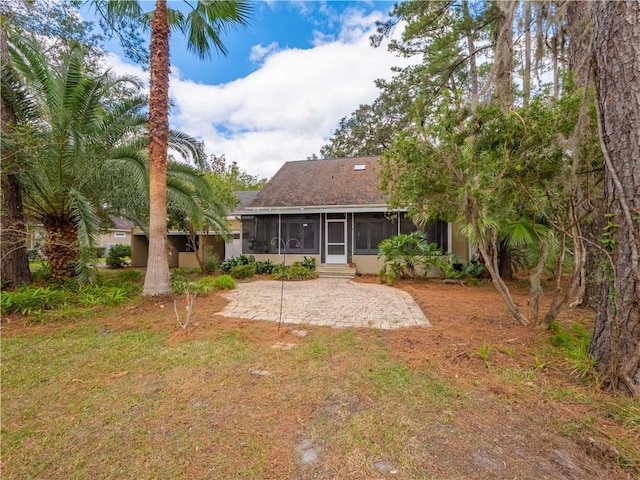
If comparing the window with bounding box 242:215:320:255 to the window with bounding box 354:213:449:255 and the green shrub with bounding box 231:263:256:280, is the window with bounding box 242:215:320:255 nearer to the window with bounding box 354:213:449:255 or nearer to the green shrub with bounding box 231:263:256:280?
the window with bounding box 354:213:449:255

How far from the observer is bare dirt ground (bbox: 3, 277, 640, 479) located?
6.17 ft

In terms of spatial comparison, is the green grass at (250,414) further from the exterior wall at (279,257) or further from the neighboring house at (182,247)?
the neighboring house at (182,247)

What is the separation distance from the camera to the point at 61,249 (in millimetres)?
7703

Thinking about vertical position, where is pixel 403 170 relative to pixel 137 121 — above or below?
below

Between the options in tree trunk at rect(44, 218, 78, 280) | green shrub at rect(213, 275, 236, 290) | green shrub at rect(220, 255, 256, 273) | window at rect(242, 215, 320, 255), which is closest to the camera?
tree trunk at rect(44, 218, 78, 280)

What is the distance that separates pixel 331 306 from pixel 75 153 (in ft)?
22.1

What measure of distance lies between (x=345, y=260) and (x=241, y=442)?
11141 mm

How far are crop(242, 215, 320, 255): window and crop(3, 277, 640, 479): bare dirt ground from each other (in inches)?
357

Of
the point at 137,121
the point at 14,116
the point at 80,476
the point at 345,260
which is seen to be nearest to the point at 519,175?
the point at 80,476

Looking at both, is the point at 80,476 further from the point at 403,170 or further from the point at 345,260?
the point at 345,260

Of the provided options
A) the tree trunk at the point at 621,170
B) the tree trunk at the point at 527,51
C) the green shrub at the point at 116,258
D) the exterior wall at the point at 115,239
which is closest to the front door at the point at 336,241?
the tree trunk at the point at 527,51

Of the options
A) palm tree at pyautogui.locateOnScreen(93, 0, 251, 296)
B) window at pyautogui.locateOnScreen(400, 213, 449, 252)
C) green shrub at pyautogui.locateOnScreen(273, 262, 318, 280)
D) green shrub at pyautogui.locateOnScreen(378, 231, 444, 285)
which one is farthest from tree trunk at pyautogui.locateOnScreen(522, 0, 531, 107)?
green shrub at pyautogui.locateOnScreen(273, 262, 318, 280)

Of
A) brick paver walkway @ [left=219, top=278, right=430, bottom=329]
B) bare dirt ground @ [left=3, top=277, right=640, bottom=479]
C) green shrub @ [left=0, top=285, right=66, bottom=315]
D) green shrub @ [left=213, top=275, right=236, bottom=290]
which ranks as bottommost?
brick paver walkway @ [left=219, top=278, right=430, bottom=329]

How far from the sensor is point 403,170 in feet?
17.7
